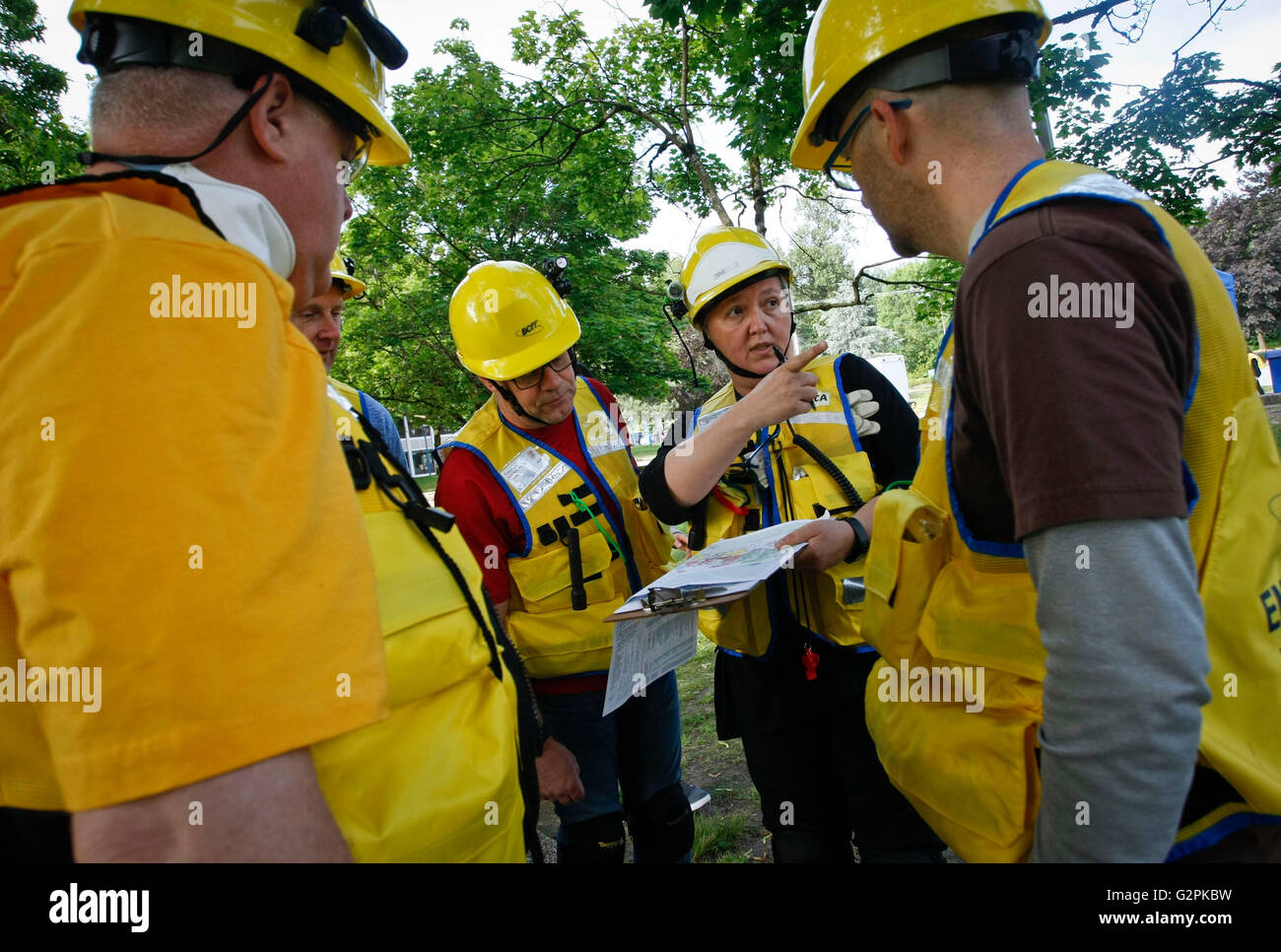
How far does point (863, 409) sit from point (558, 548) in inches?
50.9

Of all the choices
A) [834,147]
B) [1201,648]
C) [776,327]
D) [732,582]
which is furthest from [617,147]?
[1201,648]

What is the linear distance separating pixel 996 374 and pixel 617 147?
9811mm

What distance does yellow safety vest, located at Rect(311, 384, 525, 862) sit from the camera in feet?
3.66

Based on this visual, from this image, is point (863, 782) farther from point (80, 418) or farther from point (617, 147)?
point (617, 147)

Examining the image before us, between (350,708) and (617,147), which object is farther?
(617,147)

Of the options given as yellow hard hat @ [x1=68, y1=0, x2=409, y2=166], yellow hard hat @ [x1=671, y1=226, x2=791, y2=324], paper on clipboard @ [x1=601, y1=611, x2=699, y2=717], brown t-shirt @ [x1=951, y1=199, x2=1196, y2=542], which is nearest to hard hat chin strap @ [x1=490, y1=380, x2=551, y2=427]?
yellow hard hat @ [x1=671, y1=226, x2=791, y2=324]

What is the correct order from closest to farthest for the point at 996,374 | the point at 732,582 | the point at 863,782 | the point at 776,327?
the point at 996,374, the point at 732,582, the point at 863,782, the point at 776,327

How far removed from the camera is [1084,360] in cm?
99

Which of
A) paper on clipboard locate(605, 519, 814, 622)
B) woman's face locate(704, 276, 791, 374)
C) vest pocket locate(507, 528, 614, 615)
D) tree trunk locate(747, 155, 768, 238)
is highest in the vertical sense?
tree trunk locate(747, 155, 768, 238)

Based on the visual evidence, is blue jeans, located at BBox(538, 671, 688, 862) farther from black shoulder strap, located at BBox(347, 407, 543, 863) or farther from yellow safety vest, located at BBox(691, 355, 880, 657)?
black shoulder strap, located at BBox(347, 407, 543, 863)

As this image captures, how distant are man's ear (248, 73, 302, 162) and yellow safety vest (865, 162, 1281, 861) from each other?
121 centimetres

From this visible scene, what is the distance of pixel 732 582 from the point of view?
160 cm

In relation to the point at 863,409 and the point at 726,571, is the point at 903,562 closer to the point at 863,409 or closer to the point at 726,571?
the point at 726,571

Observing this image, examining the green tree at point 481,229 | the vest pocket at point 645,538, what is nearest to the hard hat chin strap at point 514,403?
the vest pocket at point 645,538
